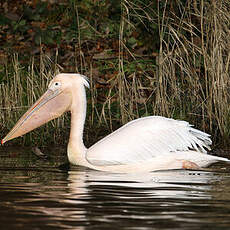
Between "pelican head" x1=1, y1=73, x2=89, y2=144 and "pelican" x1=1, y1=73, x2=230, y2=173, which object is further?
"pelican head" x1=1, y1=73, x2=89, y2=144

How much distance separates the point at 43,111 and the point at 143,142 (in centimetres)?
131

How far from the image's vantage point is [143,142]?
7.00 meters

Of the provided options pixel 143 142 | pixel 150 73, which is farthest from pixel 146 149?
pixel 150 73

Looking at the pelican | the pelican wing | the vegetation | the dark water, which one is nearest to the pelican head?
the pelican

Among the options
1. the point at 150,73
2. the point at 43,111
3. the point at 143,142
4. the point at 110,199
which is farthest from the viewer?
the point at 150,73

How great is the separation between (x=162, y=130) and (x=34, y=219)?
317cm

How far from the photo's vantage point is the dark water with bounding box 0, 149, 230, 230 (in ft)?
13.3

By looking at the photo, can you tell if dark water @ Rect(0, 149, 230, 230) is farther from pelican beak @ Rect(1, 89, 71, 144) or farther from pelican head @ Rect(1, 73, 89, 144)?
pelican head @ Rect(1, 73, 89, 144)

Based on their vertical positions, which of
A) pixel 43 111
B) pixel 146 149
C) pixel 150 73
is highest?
pixel 150 73

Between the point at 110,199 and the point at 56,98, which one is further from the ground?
the point at 56,98

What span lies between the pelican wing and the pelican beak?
887 millimetres

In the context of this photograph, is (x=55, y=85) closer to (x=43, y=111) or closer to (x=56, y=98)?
(x=56, y=98)

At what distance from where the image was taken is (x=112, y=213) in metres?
4.37

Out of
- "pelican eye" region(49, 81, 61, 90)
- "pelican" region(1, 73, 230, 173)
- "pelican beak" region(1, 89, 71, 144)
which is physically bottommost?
"pelican" region(1, 73, 230, 173)
